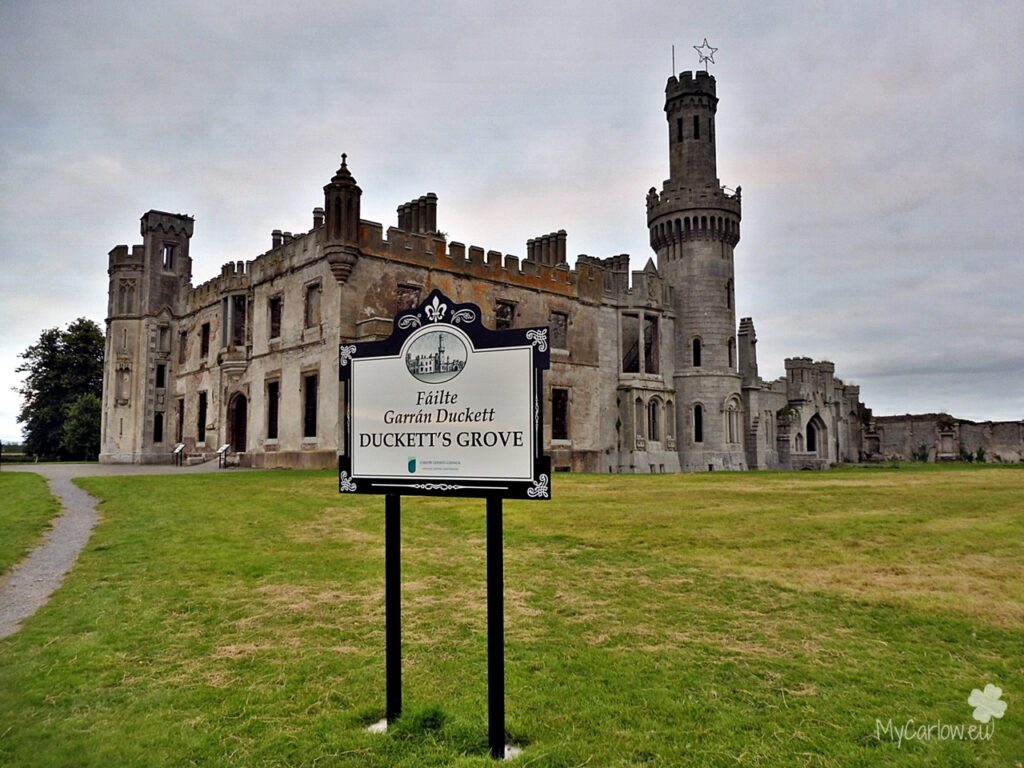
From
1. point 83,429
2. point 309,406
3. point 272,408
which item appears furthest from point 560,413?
point 83,429

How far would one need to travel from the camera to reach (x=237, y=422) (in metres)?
32.9

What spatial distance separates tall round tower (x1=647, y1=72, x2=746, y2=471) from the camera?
4012cm

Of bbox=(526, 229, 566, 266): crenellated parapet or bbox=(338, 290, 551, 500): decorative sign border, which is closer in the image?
bbox=(338, 290, 551, 500): decorative sign border

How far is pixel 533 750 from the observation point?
420cm

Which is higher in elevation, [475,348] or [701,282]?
[701,282]

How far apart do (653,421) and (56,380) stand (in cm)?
4371

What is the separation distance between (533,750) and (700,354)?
125ft

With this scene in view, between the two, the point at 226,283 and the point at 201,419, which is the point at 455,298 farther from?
the point at 201,419

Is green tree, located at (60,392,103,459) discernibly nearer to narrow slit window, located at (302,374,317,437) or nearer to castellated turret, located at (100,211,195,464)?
castellated turret, located at (100,211,195,464)

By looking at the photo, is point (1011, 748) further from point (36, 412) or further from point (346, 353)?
point (36, 412)

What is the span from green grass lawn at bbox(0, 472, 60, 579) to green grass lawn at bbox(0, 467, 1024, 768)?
0.94 meters

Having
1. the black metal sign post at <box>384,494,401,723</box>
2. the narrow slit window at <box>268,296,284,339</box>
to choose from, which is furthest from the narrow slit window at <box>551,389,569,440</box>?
the black metal sign post at <box>384,494,401,723</box>

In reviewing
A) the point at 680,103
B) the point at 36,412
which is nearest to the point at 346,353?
the point at 680,103

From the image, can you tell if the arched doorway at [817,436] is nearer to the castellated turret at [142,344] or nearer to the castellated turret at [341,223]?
the castellated turret at [341,223]
